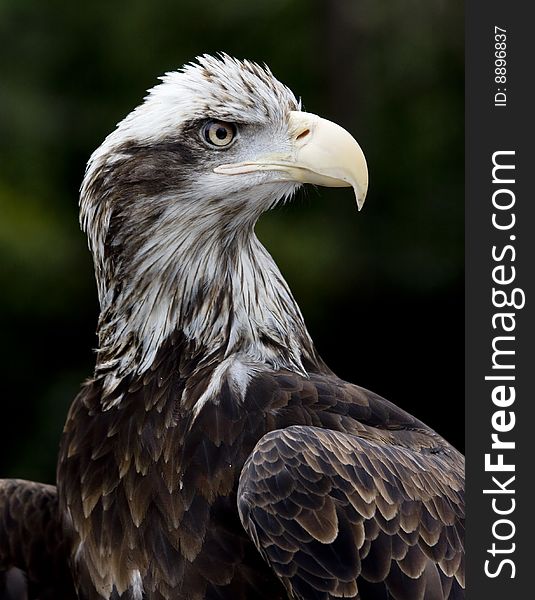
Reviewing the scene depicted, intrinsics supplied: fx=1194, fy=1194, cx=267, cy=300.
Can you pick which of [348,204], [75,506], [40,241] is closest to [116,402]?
[75,506]

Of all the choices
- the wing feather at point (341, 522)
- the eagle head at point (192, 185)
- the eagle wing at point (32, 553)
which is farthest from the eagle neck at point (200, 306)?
the eagle wing at point (32, 553)

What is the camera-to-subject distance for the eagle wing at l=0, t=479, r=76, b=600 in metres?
4.08

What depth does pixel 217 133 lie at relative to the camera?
12.1ft

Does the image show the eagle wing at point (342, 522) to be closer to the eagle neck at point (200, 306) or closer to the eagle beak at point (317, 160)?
the eagle neck at point (200, 306)

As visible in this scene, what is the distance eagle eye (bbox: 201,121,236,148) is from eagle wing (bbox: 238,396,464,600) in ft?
2.97

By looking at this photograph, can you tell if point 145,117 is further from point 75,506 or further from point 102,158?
point 75,506

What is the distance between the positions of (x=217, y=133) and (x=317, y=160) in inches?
13.1

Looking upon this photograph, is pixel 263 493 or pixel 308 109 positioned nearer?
pixel 263 493

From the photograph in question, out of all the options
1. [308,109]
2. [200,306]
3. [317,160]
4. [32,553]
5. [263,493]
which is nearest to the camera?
[263,493]

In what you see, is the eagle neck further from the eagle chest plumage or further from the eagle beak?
the eagle beak

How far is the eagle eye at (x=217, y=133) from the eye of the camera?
3668mm

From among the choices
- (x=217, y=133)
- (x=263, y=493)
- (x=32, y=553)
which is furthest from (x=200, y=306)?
(x=32, y=553)

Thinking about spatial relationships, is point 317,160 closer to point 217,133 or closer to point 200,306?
point 217,133

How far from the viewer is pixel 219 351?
12.2ft
